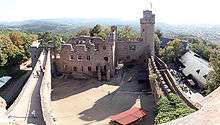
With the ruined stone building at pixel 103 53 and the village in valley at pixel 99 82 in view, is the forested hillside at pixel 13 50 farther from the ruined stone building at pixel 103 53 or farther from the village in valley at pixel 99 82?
the ruined stone building at pixel 103 53

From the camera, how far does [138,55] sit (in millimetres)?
53000

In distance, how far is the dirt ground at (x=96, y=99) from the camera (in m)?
37.3

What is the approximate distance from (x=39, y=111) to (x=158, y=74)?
16545 millimetres

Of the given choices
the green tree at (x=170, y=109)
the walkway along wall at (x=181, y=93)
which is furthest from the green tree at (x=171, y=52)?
the green tree at (x=170, y=109)

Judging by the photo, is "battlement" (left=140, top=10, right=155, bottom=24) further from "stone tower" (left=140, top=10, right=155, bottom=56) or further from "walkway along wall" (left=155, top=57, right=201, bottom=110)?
"walkway along wall" (left=155, top=57, right=201, bottom=110)

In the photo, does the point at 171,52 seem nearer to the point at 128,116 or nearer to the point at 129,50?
the point at 129,50

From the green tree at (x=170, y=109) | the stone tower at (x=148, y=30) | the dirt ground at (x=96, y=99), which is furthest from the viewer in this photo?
the stone tower at (x=148, y=30)

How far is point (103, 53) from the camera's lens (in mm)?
50062

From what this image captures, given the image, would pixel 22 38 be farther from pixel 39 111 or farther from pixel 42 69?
pixel 39 111

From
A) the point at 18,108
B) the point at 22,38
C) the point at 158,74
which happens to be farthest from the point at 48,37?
the point at 18,108

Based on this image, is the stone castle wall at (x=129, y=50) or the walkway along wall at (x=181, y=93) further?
the stone castle wall at (x=129, y=50)

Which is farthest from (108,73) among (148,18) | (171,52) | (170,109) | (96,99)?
(171,52)

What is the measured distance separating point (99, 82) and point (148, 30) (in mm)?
10818

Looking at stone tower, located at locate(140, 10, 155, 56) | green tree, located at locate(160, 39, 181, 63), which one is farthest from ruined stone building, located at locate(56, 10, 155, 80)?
green tree, located at locate(160, 39, 181, 63)
